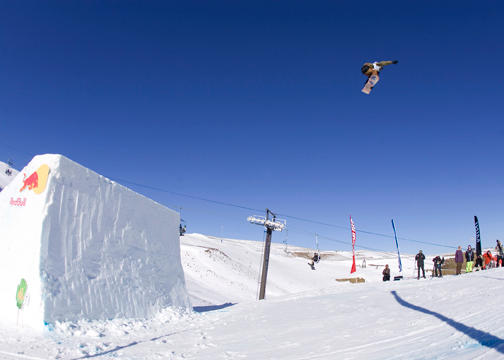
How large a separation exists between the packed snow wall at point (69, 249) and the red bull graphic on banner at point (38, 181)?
0.03 m

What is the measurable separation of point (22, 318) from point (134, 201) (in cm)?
524

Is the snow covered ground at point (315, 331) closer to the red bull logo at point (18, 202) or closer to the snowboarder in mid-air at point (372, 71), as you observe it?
the red bull logo at point (18, 202)

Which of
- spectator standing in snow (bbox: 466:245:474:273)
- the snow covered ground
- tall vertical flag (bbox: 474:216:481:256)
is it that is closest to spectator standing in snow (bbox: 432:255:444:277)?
spectator standing in snow (bbox: 466:245:474:273)

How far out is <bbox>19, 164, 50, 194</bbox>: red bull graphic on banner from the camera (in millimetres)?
10156

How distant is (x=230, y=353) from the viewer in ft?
25.9

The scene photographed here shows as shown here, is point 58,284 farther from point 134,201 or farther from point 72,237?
point 134,201

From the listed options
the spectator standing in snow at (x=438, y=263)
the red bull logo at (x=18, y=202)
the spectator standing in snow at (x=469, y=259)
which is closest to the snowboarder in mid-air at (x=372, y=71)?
the red bull logo at (x=18, y=202)

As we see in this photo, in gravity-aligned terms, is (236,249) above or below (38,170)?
below

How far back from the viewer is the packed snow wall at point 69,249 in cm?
948

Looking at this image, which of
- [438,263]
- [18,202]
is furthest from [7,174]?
[438,263]

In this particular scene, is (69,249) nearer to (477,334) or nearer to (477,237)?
(477,334)

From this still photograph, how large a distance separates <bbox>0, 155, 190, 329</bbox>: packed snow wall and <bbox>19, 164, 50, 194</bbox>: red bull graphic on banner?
30 mm

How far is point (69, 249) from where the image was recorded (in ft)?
33.8

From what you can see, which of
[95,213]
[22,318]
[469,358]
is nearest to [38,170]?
[95,213]
